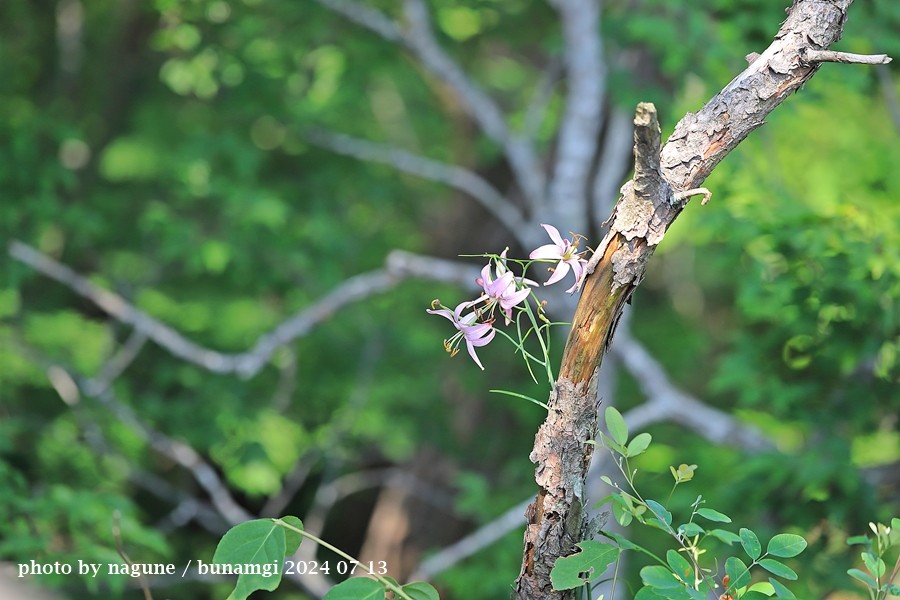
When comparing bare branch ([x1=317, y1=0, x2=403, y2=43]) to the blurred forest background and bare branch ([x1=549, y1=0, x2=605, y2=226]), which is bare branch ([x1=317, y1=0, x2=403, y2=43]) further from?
bare branch ([x1=549, y1=0, x2=605, y2=226])

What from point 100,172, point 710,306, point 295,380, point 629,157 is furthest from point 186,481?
point 710,306

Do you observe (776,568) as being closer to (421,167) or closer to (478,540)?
(478,540)

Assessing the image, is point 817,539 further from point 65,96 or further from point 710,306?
point 710,306

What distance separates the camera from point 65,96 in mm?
4062

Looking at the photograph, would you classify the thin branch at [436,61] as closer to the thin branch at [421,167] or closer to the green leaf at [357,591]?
the thin branch at [421,167]

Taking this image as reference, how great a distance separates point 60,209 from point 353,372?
1.47m

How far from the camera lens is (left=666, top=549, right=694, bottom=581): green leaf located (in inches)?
38.2

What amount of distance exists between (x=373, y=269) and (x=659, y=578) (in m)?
3.36

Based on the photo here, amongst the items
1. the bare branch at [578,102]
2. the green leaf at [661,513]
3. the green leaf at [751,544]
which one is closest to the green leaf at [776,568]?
the green leaf at [751,544]

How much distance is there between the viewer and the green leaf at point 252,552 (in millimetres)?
937

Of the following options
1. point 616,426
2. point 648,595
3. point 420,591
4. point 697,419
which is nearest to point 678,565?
point 648,595

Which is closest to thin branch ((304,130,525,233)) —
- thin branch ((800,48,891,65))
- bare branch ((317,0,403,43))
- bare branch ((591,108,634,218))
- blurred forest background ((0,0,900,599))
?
blurred forest background ((0,0,900,599))

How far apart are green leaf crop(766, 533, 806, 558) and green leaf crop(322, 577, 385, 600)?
0.45 metres

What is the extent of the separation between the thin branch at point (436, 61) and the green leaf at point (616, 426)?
237 centimetres
